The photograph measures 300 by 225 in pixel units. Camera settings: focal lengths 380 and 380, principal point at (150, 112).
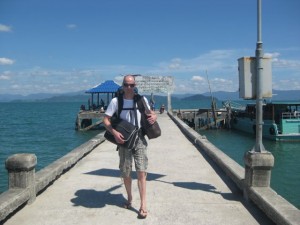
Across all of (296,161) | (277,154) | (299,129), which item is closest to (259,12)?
(296,161)

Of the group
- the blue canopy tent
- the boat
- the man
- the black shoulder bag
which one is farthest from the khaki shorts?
the blue canopy tent

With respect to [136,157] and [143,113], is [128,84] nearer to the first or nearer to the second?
[143,113]

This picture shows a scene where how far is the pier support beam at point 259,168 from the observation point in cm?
557

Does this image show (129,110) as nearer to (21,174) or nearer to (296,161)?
(21,174)

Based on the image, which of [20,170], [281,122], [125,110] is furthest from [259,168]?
[281,122]

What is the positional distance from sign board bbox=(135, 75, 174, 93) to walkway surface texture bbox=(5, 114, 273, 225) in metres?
32.2

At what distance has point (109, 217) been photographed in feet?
17.3

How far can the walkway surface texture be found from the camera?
17.0ft

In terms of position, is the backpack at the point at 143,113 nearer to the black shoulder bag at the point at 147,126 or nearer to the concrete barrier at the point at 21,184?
the black shoulder bag at the point at 147,126

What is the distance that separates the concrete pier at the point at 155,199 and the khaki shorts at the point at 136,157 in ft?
2.10

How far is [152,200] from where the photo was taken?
20.0ft

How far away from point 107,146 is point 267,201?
8452 millimetres

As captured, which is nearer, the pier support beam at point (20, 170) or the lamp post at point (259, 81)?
the pier support beam at point (20, 170)

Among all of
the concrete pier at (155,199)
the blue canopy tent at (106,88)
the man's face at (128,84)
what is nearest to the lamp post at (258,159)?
the concrete pier at (155,199)
